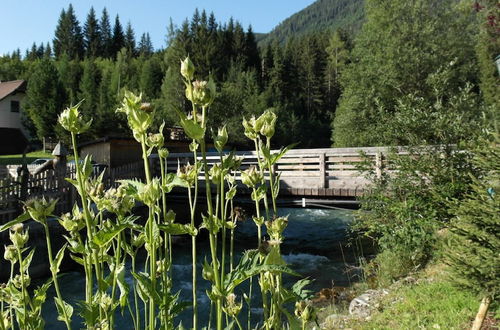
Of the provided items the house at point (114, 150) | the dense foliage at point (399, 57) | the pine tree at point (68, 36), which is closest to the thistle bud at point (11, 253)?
the house at point (114, 150)

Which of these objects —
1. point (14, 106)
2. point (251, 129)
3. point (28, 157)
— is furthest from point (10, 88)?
point (251, 129)

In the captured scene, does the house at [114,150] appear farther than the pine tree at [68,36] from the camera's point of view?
No

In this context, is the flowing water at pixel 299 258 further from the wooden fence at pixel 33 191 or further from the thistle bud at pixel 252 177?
the thistle bud at pixel 252 177

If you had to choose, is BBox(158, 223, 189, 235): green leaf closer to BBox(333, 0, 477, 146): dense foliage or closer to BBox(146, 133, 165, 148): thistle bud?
BBox(146, 133, 165, 148): thistle bud

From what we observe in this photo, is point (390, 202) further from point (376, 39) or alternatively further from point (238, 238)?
point (376, 39)

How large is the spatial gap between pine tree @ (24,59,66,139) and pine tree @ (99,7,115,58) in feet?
145

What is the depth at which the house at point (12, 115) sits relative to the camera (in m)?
35.7

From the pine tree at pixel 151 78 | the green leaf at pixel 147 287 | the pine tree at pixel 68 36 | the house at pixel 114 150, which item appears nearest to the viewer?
the green leaf at pixel 147 287

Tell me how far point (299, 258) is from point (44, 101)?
41580mm

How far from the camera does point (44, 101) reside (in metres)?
45.5

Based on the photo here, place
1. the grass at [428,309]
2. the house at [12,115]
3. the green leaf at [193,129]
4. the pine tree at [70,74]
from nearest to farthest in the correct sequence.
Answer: the green leaf at [193,129] < the grass at [428,309] < the house at [12,115] < the pine tree at [70,74]

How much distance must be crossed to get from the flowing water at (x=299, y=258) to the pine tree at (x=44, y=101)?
34.0m

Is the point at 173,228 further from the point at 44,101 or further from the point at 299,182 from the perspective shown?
the point at 44,101

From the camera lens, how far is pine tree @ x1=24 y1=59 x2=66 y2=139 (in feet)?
146
